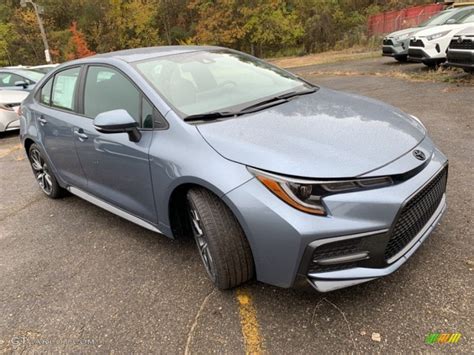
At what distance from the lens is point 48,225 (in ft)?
12.7

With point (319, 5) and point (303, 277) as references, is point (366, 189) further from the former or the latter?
point (319, 5)

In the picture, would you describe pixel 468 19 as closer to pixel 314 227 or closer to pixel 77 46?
pixel 314 227

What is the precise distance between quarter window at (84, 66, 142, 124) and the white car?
5.81m

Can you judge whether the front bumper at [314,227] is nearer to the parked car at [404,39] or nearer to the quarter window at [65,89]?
the quarter window at [65,89]

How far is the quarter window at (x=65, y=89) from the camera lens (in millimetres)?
3613

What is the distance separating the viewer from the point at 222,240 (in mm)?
2262

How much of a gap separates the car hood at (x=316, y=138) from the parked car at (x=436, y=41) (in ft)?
28.1

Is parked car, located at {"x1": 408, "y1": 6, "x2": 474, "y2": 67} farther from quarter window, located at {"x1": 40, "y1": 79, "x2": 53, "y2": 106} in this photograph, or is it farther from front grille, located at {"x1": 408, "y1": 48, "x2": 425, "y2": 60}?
quarter window, located at {"x1": 40, "y1": 79, "x2": 53, "y2": 106}

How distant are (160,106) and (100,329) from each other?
1486mm

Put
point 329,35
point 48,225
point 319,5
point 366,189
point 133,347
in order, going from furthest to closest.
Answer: point 319,5 < point 329,35 < point 48,225 < point 133,347 < point 366,189

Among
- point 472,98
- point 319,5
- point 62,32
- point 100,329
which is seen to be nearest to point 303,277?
point 100,329

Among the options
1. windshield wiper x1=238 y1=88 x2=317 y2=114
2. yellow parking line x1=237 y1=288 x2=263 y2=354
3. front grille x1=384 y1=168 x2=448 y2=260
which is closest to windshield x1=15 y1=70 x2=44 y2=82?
windshield wiper x1=238 y1=88 x2=317 y2=114

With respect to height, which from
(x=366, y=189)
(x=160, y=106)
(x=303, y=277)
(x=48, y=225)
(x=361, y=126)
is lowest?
(x=48, y=225)

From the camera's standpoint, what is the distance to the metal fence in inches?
861
